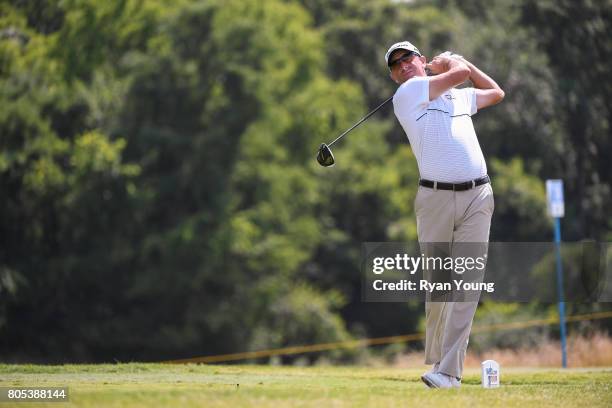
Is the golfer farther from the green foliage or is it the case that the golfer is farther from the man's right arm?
the green foliage

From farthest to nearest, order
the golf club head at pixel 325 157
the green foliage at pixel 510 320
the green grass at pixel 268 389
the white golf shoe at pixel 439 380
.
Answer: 1. the green foliage at pixel 510 320
2. the golf club head at pixel 325 157
3. the white golf shoe at pixel 439 380
4. the green grass at pixel 268 389

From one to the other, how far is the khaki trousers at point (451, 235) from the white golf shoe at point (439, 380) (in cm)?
3

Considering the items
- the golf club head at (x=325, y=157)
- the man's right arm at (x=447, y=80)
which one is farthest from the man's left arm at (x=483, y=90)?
the golf club head at (x=325, y=157)

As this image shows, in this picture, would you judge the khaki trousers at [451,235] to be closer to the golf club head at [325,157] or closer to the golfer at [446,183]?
the golfer at [446,183]

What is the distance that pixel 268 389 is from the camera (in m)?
6.21

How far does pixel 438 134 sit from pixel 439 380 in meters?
1.48

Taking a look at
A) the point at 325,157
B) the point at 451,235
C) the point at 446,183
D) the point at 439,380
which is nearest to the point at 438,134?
the point at 446,183

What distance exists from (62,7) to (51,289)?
702 centimetres

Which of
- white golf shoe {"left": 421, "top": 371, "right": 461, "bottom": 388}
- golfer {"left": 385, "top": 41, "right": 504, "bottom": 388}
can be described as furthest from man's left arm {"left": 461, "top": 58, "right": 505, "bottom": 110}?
white golf shoe {"left": 421, "top": 371, "right": 461, "bottom": 388}

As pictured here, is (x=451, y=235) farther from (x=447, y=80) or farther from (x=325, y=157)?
(x=325, y=157)

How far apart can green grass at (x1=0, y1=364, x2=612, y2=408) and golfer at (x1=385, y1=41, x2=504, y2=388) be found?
0.28 metres

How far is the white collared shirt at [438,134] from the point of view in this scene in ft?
22.7

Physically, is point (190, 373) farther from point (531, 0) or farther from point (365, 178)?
point (365, 178)

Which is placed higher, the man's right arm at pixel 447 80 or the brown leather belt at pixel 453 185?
the man's right arm at pixel 447 80
